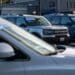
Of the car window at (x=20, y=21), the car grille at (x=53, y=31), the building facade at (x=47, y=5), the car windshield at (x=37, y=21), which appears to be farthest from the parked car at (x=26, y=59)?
the building facade at (x=47, y=5)

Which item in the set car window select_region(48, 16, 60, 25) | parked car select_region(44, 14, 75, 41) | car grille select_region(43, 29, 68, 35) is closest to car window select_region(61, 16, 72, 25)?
parked car select_region(44, 14, 75, 41)

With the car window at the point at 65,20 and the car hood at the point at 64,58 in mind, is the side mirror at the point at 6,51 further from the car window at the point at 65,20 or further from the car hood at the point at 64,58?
the car window at the point at 65,20

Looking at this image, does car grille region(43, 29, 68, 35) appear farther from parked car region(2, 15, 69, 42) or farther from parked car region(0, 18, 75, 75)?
parked car region(0, 18, 75, 75)

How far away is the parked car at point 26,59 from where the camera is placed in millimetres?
4715

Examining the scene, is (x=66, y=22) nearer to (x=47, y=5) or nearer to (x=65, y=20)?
(x=65, y=20)

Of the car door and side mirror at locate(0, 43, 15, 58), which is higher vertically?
side mirror at locate(0, 43, 15, 58)

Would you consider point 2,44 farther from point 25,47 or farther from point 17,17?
point 17,17

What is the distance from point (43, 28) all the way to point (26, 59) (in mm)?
16046

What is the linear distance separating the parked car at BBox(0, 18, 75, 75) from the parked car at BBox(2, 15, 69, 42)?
15.8m

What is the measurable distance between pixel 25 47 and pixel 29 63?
200 millimetres

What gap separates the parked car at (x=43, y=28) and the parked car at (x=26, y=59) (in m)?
15.8

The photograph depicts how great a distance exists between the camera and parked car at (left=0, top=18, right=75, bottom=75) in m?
4.71

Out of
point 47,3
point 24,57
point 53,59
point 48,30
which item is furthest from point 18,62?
point 47,3

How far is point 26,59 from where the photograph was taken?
188 inches
